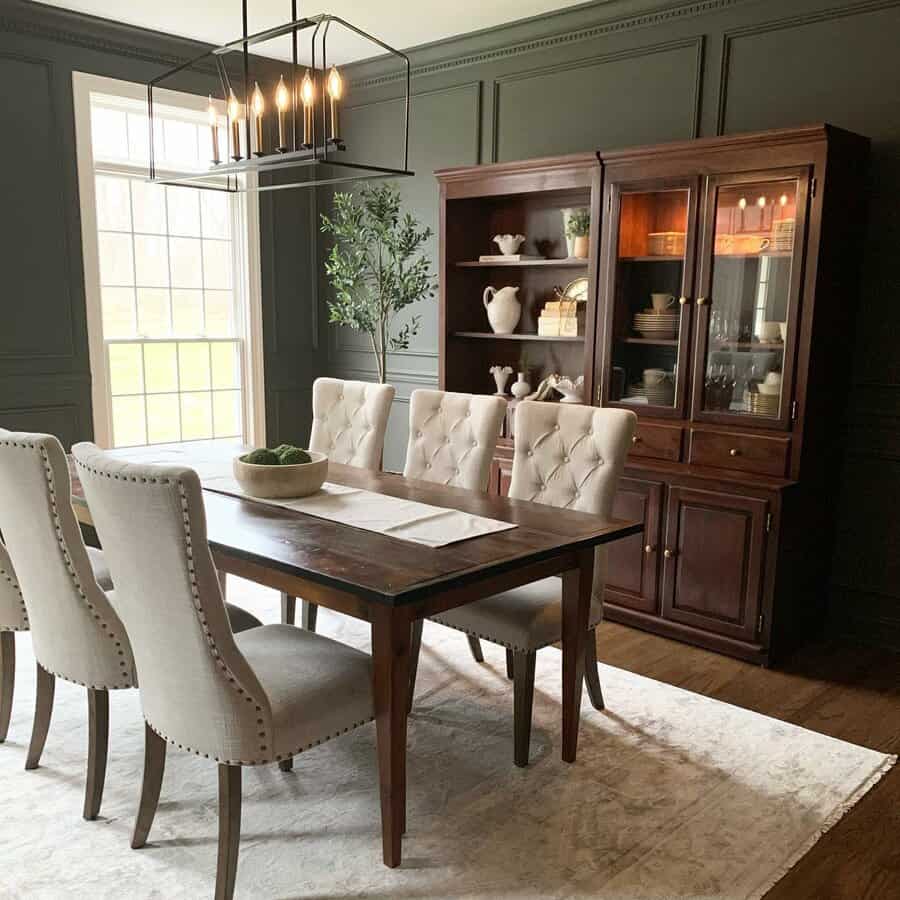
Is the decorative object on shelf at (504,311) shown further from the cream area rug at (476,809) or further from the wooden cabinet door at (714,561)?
the cream area rug at (476,809)

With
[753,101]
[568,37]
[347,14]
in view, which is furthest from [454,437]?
[347,14]

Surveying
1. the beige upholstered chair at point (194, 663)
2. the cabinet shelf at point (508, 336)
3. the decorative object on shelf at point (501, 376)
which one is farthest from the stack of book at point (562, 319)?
the beige upholstered chair at point (194, 663)

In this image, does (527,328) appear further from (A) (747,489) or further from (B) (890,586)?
(B) (890,586)

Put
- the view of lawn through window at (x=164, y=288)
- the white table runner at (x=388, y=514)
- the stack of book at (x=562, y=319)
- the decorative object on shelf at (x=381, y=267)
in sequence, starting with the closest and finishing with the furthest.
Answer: the white table runner at (x=388, y=514) → the stack of book at (x=562, y=319) → the decorative object on shelf at (x=381, y=267) → the view of lawn through window at (x=164, y=288)

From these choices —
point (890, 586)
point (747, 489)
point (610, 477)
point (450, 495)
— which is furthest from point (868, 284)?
point (450, 495)

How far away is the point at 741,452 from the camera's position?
3393 millimetres

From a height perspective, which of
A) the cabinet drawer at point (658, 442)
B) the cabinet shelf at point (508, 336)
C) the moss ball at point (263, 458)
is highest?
the cabinet shelf at point (508, 336)

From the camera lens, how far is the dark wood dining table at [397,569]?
6.46 feet

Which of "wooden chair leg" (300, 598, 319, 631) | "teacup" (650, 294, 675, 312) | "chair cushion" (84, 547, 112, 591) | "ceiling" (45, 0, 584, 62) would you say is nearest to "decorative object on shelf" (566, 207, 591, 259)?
"teacup" (650, 294, 675, 312)

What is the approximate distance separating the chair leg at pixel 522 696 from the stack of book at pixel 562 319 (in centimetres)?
197

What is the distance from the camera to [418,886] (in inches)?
80.0

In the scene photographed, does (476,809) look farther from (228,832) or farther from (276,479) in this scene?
(276,479)

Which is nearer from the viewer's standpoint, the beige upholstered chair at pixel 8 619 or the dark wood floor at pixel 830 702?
the dark wood floor at pixel 830 702

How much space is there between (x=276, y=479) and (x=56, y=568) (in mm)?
743
